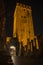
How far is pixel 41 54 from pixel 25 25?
25.1 metres

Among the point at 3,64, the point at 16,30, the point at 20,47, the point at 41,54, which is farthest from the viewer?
the point at 16,30

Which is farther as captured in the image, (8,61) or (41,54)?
(41,54)

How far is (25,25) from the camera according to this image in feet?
158

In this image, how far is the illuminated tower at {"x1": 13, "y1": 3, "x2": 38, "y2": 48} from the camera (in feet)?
155

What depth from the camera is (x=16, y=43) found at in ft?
158

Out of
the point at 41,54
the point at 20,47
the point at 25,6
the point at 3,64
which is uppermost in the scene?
the point at 25,6

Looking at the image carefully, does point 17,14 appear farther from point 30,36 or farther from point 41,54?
point 41,54

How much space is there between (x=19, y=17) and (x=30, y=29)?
446 cm

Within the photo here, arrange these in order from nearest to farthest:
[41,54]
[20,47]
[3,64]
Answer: [3,64]
[41,54]
[20,47]

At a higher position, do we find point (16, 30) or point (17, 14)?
point (17, 14)

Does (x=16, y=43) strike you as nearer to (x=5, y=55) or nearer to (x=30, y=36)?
(x=30, y=36)

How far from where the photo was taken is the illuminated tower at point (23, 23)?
47219mm

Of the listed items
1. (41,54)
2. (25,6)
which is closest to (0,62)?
(41,54)

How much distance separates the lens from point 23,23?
48031mm
